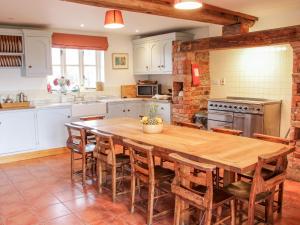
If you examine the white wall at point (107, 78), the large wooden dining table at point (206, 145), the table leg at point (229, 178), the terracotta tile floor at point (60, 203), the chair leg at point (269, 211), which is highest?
the white wall at point (107, 78)

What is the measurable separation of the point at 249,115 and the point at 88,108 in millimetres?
3039

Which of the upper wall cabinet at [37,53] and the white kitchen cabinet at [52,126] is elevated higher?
the upper wall cabinet at [37,53]

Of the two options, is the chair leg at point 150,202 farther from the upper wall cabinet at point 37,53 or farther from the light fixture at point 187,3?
the upper wall cabinet at point 37,53

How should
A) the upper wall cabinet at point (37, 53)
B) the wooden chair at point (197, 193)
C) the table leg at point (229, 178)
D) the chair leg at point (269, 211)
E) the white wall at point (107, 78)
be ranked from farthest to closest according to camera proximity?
the white wall at point (107, 78) < the upper wall cabinet at point (37, 53) < the table leg at point (229, 178) < the chair leg at point (269, 211) < the wooden chair at point (197, 193)

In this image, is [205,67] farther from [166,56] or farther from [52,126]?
[52,126]

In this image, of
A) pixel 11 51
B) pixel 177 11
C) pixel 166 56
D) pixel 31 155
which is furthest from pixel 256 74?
pixel 11 51

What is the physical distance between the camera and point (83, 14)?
4793mm

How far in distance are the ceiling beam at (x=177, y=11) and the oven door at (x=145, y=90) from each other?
2.71m

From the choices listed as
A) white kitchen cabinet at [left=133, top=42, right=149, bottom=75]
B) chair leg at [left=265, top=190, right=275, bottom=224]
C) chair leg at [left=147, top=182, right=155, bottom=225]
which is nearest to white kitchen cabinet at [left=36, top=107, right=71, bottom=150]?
white kitchen cabinet at [left=133, top=42, right=149, bottom=75]

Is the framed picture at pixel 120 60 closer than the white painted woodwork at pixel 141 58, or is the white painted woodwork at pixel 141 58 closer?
the white painted woodwork at pixel 141 58

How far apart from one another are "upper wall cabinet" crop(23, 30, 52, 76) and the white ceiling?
0.69ft

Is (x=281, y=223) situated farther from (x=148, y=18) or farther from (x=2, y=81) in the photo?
(x=2, y=81)

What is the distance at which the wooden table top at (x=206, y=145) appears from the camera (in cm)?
239

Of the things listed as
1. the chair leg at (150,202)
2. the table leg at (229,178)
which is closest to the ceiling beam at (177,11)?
the chair leg at (150,202)
